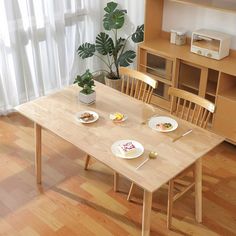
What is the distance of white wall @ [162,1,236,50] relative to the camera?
3.42 m

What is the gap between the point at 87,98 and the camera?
263 centimetres

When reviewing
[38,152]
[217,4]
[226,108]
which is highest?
[217,4]

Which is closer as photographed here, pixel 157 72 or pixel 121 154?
pixel 121 154

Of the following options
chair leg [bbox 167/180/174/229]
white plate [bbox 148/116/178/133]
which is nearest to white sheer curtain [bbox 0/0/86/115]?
white plate [bbox 148/116/178/133]

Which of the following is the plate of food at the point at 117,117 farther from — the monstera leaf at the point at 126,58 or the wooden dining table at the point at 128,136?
the monstera leaf at the point at 126,58

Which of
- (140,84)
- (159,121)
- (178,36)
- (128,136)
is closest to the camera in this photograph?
(128,136)

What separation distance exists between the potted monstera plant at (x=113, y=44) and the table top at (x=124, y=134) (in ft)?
4.17

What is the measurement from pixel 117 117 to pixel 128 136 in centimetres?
20

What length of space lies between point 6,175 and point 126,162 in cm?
138

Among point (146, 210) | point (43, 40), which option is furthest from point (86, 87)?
point (43, 40)

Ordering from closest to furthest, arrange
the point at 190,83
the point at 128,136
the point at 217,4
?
1. the point at 128,136
2. the point at 217,4
3. the point at 190,83

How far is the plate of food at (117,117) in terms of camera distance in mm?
2476

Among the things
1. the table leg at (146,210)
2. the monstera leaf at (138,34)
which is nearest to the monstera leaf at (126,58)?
the monstera leaf at (138,34)

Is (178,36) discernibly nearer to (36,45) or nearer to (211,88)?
(211,88)
